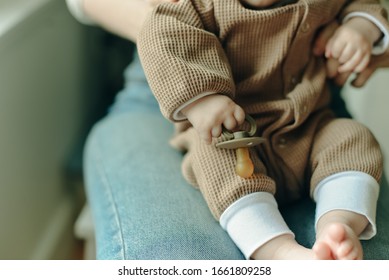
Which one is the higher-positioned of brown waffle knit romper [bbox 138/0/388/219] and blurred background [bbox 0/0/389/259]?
brown waffle knit romper [bbox 138/0/388/219]

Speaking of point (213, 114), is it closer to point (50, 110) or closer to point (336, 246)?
point (336, 246)

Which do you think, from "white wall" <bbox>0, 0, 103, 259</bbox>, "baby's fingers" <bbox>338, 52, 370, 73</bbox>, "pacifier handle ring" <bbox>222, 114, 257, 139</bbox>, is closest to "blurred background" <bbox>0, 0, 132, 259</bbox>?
"white wall" <bbox>0, 0, 103, 259</bbox>

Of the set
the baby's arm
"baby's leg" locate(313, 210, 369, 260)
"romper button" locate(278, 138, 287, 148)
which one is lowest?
"romper button" locate(278, 138, 287, 148)

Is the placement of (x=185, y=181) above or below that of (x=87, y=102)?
above

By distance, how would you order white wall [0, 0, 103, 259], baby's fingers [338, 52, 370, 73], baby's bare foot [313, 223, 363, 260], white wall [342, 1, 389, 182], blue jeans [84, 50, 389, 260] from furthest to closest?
white wall [342, 1, 389, 182]
white wall [0, 0, 103, 259]
baby's fingers [338, 52, 370, 73]
blue jeans [84, 50, 389, 260]
baby's bare foot [313, 223, 363, 260]

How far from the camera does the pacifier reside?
2.17 ft

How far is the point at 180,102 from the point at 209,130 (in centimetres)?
5

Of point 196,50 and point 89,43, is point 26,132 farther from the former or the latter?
point 196,50

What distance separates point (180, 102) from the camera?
0.63 metres

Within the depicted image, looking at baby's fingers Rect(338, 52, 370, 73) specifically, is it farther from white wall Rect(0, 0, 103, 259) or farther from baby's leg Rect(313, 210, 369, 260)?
white wall Rect(0, 0, 103, 259)

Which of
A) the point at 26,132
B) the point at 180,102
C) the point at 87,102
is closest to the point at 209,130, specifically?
the point at 180,102

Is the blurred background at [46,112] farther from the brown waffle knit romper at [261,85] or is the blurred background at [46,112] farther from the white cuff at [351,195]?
the white cuff at [351,195]

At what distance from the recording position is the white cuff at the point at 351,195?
67 centimetres

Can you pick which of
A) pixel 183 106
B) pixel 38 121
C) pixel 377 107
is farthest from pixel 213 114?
pixel 377 107
